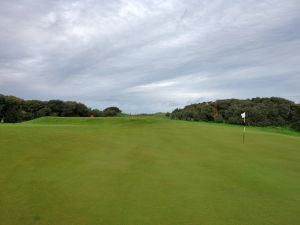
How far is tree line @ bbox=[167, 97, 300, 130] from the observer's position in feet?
181

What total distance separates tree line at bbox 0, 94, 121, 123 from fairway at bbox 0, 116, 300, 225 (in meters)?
36.7

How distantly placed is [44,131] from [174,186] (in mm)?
10248

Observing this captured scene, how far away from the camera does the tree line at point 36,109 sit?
48.6 meters

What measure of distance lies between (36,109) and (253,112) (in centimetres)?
3980

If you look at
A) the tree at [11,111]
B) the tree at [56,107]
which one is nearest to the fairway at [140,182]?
the tree at [11,111]

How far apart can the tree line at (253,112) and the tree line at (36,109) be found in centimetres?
1848

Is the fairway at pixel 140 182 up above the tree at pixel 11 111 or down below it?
below

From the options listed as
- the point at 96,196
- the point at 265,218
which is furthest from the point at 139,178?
the point at 265,218

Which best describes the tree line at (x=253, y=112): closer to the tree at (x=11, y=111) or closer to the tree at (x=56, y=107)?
the tree at (x=56, y=107)

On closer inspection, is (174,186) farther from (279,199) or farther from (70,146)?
(70,146)

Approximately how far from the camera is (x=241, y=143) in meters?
17.4

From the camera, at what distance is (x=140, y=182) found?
8.73 meters

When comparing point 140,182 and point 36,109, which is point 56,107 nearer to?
point 36,109

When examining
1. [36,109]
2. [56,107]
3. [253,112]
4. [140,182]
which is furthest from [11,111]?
[140,182]
